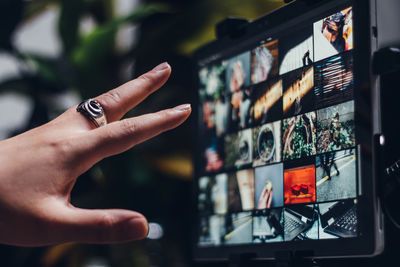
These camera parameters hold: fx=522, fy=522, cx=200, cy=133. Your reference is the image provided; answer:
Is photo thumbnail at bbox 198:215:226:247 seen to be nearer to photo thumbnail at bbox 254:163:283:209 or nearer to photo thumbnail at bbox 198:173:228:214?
photo thumbnail at bbox 198:173:228:214

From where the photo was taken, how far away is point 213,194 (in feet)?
3.31

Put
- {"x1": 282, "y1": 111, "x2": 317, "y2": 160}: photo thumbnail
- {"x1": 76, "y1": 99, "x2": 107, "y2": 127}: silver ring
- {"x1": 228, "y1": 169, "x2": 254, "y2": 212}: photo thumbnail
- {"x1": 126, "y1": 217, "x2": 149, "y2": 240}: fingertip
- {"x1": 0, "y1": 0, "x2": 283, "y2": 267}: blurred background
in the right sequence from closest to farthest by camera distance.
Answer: {"x1": 126, "y1": 217, "x2": 149, "y2": 240}: fingertip → {"x1": 76, "y1": 99, "x2": 107, "y2": 127}: silver ring → {"x1": 282, "y1": 111, "x2": 317, "y2": 160}: photo thumbnail → {"x1": 228, "y1": 169, "x2": 254, "y2": 212}: photo thumbnail → {"x1": 0, "y1": 0, "x2": 283, "y2": 267}: blurred background

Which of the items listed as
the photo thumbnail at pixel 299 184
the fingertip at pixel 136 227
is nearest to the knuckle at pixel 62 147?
the fingertip at pixel 136 227

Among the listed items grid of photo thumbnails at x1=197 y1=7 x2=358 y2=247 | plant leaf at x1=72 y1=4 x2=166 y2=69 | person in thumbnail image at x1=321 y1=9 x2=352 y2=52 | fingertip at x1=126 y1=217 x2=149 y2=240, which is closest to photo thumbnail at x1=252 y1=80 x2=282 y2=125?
grid of photo thumbnails at x1=197 y1=7 x2=358 y2=247

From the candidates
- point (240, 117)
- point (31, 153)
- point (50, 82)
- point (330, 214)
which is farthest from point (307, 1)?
point (50, 82)

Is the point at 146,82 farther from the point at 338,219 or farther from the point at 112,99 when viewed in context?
the point at 338,219

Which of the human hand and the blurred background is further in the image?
the blurred background

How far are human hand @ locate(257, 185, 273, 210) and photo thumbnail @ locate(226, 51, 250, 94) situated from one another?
20 centimetres

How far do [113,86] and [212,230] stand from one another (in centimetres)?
118

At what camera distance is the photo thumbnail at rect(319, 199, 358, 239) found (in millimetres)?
722

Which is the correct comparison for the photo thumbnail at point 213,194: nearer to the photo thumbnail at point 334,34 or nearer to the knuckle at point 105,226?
the photo thumbnail at point 334,34

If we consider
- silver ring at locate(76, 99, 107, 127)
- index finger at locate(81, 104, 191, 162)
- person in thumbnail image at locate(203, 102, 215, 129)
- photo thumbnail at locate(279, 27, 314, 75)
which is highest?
photo thumbnail at locate(279, 27, 314, 75)

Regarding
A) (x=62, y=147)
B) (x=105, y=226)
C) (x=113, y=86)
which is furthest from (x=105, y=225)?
(x=113, y=86)

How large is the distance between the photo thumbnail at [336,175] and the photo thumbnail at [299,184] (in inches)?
0.5
